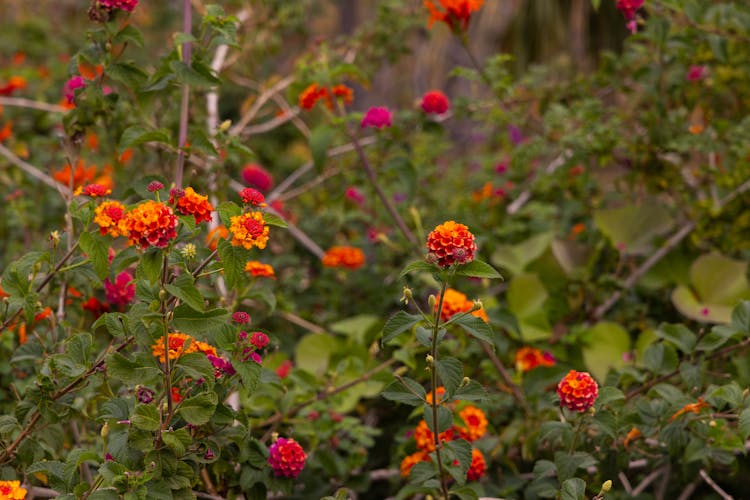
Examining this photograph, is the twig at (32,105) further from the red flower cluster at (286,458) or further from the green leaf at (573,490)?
the green leaf at (573,490)

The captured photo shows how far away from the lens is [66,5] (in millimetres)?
4805

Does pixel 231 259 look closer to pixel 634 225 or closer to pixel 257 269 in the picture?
pixel 257 269

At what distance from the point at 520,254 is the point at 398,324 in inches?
38.8

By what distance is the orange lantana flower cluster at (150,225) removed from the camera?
2.69ft

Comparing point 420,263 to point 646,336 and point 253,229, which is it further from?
point 646,336

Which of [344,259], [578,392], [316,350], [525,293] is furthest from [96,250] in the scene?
[525,293]

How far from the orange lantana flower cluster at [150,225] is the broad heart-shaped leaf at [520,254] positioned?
3.68ft

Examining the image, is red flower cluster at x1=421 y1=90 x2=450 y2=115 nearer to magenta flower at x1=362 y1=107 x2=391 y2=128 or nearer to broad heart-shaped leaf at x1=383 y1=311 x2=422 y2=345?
magenta flower at x1=362 y1=107 x2=391 y2=128

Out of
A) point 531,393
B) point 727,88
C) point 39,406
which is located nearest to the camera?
point 39,406

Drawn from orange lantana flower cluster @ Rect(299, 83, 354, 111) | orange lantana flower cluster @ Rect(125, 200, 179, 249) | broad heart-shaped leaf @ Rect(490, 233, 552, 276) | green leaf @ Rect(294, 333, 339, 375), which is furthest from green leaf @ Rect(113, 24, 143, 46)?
broad heart-shaped leaf @ Rect(490, 233, 552, 276)

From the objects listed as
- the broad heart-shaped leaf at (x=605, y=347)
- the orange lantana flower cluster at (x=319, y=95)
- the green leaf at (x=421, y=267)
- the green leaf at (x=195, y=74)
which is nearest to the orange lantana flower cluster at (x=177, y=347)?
the green leaf at (x=421, y=267)

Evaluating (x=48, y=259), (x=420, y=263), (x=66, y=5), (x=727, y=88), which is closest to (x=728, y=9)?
(x=727, y=88)

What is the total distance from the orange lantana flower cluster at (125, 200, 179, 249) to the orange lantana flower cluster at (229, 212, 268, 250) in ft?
0.22

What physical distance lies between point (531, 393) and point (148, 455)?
81 centimetres
